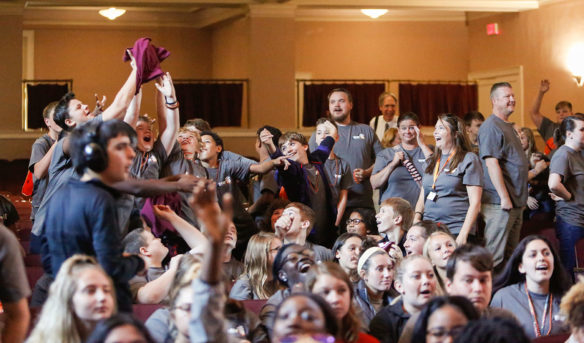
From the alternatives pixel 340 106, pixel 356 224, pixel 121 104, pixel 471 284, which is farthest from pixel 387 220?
pixel 121 104

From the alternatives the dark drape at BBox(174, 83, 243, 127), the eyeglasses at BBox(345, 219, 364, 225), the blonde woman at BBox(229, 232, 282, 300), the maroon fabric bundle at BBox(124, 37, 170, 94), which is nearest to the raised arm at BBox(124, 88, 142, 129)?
the maroon fabric bundle at BBox(124, 37, 170, 94)

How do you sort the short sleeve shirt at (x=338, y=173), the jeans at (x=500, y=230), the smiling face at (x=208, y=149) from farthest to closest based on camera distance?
1. the short sleeve shirt at (x=338, y=173)
2. the jeans at (x=500, y=230)
3. the smiling face at (x=208, y=149)

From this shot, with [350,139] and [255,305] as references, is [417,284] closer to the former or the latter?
[255,305]

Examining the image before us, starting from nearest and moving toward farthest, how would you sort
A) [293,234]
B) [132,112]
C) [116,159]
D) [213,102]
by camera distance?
[116,159], [132,112], [293,234], [213,102]

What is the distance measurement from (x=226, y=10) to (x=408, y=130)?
970 centimetres

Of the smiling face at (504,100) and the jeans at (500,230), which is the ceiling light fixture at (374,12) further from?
the jeans at (500,230)

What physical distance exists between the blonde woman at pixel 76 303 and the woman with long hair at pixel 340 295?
91 centimetres

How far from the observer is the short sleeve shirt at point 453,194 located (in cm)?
627

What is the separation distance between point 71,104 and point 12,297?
1.62 metres

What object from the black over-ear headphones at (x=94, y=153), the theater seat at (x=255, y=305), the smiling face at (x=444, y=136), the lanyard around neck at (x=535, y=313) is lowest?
the lanyard around neck at (x=535, y=313)

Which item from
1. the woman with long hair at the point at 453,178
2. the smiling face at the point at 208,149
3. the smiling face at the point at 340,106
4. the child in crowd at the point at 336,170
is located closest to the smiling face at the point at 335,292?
the smiling face at the point at 208,149

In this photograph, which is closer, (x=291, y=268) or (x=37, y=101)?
(x=291, y=268)

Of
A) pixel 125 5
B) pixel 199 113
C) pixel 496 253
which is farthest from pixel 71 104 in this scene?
pixel 199 113

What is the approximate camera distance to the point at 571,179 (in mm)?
7113
